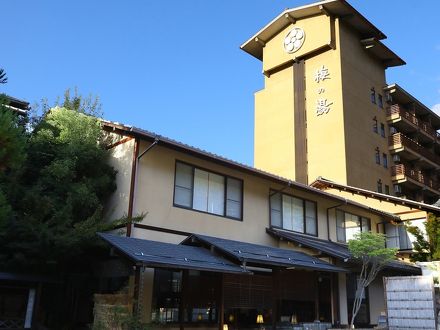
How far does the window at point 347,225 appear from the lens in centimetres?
2206

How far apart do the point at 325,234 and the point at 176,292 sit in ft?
30.7

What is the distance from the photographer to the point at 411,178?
41.3 metres

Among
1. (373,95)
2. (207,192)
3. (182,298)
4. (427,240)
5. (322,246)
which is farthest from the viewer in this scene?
(373,95)

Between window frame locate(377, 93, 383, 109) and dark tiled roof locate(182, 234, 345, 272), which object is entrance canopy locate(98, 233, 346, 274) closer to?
dark tiled roof locate(182, 234, 345, 272)

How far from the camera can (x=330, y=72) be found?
37.5 m

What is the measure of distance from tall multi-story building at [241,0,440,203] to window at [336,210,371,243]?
11180mm

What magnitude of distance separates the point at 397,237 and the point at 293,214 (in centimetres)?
889

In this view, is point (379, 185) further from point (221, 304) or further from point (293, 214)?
point (221, 304)

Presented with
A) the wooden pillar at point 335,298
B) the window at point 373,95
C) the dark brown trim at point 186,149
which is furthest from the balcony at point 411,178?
the dark brown trim at point 186,149

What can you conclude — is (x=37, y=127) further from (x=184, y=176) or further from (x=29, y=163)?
(x=184, y=176)

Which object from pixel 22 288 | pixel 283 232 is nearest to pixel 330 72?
pixel 283 232

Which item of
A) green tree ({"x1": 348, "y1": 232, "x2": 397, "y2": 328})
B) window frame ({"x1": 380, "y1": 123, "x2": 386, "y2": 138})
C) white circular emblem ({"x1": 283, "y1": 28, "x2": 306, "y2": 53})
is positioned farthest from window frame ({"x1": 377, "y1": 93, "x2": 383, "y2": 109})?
green tree ({"x1": 348, "y1": 232, "x2": 397, "y2": 328})

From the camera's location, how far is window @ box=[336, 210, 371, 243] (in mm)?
22062

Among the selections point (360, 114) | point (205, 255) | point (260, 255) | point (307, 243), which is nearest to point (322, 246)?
point (307, 243)
